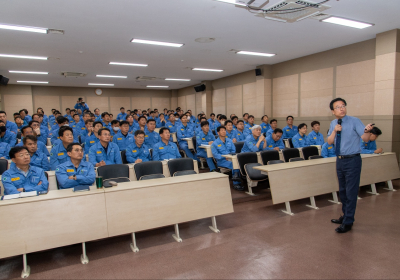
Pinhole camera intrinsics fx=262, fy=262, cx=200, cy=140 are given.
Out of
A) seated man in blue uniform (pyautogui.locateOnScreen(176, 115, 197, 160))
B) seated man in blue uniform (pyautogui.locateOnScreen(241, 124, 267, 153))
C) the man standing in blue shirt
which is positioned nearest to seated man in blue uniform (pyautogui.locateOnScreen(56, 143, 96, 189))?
the man standing in blue shirt

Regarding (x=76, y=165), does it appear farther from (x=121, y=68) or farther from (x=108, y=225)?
(x=121, y=68)

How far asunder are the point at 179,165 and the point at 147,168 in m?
0.50

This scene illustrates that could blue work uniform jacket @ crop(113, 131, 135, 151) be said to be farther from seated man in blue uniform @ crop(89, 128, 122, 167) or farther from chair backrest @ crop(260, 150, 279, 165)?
chair backrest @ crop(260, 150, 279, 165)

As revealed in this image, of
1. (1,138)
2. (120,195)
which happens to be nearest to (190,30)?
(120,195)

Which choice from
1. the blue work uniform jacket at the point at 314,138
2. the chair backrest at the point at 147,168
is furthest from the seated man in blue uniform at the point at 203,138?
the chair backrest at the point at 147,168

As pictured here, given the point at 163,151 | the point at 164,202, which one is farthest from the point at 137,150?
the point at 164,202

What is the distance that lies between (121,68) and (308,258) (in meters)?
8.67

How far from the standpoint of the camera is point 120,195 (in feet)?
9.26

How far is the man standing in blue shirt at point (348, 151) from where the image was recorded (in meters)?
3.12

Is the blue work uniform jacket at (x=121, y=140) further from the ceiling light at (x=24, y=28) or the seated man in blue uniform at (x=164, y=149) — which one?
the ceiling light at (x=24, y=28)

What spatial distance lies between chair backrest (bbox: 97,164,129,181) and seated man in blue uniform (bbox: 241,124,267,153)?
107 inches

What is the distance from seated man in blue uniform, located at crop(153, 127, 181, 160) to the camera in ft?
16.0

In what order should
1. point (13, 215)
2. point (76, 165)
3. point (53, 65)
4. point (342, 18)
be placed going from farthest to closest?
point (53, 65), point (342, 18), point (76, 165), point (13, 215)

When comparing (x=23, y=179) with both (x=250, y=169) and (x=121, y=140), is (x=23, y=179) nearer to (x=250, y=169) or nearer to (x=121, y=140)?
(x=121, y=140)
